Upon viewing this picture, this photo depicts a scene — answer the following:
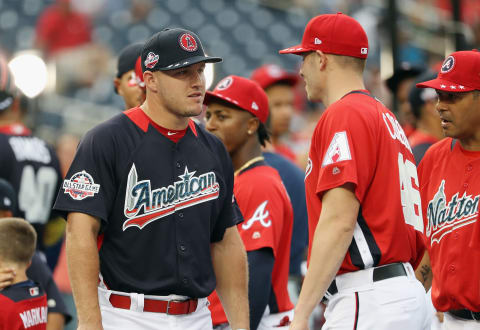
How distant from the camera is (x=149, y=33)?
14562 mm

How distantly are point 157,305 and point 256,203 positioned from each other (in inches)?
49.3

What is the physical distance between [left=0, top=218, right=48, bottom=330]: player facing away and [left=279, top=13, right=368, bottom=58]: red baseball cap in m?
1.94

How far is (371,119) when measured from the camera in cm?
378

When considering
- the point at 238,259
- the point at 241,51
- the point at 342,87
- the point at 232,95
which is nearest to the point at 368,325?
the point at 238,259

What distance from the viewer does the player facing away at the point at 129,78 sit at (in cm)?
557

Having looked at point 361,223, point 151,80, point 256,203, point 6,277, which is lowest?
point 6,277

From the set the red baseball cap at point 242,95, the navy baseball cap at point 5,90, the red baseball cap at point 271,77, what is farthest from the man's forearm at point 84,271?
the red baseball cap at point 271,77

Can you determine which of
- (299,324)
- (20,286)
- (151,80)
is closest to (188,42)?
(151,80)

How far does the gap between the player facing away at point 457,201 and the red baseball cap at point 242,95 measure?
113cm

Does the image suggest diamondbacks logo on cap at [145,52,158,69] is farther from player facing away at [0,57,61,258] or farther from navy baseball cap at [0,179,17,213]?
player facing away at [0,57,61,258]

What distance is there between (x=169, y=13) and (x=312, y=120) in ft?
12.5

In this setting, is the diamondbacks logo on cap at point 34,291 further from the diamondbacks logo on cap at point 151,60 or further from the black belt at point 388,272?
the black belt at point 388,272

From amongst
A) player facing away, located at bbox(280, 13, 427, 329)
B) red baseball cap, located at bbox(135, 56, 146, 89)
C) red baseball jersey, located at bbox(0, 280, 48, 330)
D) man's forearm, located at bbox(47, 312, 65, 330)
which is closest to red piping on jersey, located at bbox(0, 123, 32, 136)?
red baseball cap, located at bbox(135, 56, 146, 89)

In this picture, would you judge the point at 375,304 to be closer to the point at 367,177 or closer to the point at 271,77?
the point at 367,177
